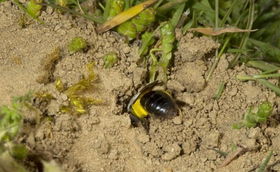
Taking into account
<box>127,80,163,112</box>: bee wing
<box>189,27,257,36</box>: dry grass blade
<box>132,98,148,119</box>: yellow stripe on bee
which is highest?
<box>189,27,257,36</box>: dry grass blade

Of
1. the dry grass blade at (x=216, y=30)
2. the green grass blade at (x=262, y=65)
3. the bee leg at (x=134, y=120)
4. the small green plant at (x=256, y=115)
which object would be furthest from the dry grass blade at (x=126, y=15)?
the small green plant at (x=256, y=115)

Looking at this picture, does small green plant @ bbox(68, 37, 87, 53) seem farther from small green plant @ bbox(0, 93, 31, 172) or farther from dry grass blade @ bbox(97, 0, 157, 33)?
small green plant @ bbox(0, 93, 31, 172)

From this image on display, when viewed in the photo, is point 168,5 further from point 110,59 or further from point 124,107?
point 124,107

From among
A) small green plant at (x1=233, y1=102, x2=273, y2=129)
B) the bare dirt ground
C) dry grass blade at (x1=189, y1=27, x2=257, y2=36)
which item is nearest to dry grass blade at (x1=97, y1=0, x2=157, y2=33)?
the bare dirt ground

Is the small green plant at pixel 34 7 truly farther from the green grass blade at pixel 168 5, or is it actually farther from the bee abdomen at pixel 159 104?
the bee abdomen at pixel 159 104

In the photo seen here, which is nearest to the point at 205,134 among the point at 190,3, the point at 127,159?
the point at 127,159

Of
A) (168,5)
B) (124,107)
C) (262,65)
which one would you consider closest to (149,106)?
(124,107)
